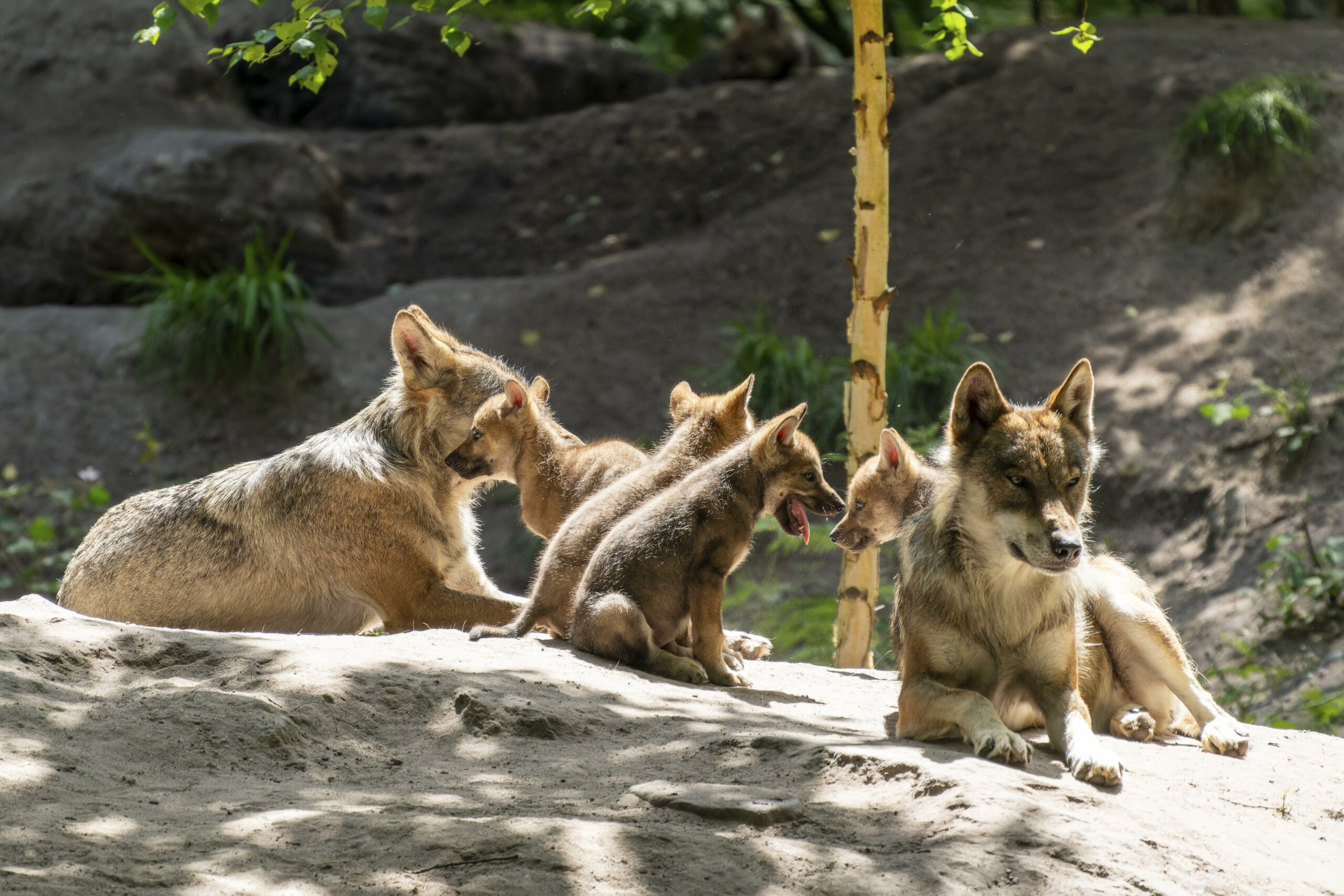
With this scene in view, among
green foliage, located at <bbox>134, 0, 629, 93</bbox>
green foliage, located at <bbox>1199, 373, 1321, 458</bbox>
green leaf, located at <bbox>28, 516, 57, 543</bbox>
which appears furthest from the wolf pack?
green foliage, located at <bbox>1199, 373, 1321, 458</bbox>

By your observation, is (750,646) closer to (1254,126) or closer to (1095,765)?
(1095,765)

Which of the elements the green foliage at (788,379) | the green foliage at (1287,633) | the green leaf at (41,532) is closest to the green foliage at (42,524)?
the green leaf at (41,532)

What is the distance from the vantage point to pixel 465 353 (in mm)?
6953

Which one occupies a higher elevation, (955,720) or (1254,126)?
(1254,126)

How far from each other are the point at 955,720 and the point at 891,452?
2166mm

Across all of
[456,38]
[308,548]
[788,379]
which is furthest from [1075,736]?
[788,379]

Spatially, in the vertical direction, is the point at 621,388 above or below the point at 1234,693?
above

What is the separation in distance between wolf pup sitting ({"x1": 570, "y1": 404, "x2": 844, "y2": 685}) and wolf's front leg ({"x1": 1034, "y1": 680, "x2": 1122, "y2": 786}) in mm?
1463

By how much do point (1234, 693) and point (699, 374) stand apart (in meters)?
6.51

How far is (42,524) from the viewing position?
981 centimetres

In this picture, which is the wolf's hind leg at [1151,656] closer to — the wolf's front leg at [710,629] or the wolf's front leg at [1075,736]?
the wolf's front leg at [1075,736]

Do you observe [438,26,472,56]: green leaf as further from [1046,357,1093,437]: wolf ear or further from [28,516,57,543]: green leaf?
[28,516,57,543]: green leaf

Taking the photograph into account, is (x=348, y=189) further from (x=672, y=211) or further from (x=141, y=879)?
(x=141, y=879)

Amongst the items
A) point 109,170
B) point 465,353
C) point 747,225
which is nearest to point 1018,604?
point 465,353
